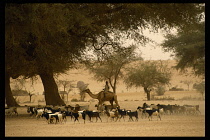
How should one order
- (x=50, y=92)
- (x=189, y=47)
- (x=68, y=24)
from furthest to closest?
(x=189, y=47) → (x=50, y=92) → (x=68, y=24)

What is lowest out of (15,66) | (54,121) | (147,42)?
(54,121)

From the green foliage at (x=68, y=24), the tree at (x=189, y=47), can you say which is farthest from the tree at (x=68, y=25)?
the tree at (x=189, y=47)

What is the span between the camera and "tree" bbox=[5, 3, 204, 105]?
1467 centimetres

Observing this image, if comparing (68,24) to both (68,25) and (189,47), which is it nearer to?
(68,25)

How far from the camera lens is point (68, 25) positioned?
16.2m

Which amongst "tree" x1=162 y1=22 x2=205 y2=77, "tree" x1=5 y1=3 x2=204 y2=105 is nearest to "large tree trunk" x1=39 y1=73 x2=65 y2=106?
"tree" x1=5 y1=3 x2=204 y2=105

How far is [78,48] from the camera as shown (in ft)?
70.6

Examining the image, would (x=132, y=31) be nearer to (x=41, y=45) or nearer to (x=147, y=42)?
(x=147, y=42)

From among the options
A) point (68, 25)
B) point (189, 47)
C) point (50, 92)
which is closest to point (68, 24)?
point (68, 25)

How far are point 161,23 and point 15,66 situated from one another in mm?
8309

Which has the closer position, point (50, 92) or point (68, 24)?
point (68, 24)

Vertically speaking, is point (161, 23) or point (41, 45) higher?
point (161, 23)

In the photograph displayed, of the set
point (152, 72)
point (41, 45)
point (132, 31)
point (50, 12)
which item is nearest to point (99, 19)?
point (132, 31)
